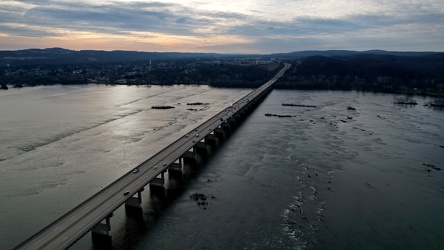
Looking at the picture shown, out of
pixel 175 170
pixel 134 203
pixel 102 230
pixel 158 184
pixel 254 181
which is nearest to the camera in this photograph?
pixel 102 230

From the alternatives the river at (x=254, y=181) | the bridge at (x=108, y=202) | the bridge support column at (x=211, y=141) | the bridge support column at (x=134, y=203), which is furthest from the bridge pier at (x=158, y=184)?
the bridge support column at (x=211, y=141)

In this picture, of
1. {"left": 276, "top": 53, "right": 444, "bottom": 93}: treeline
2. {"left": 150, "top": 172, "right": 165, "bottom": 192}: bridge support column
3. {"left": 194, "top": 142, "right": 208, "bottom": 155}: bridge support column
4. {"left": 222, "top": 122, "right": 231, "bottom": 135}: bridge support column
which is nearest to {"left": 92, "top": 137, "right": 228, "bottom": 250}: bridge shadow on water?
{"left": 150, "top": 172, "right": 165, "bottom": 192}: bridge support column

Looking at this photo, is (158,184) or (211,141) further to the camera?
(211,141)

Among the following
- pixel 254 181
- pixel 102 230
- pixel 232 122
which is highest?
pixel 232 122

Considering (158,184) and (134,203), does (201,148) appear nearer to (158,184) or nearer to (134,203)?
(158,184)

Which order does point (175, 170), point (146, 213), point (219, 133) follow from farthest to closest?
point (219, 133) → point (175, 170) → point (146, 213)

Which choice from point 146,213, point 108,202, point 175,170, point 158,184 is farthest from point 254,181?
point 108,202

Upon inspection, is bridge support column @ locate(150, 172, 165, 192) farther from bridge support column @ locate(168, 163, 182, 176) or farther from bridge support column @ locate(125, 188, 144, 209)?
bridge support column @ locate(168, 163, 182, 176)

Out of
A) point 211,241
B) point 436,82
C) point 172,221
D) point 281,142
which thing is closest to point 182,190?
point 172,221
